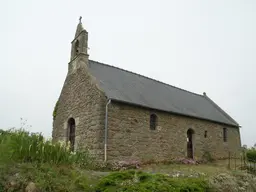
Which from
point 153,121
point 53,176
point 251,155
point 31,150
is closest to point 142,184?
point 53,176

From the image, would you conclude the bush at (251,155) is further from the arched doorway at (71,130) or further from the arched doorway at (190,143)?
the arched doorway at (71,130)

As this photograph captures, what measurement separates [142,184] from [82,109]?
847cm

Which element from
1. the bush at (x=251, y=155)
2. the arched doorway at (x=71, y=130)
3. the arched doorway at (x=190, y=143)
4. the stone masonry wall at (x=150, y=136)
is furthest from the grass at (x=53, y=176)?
the bush at (x=251, y=155)

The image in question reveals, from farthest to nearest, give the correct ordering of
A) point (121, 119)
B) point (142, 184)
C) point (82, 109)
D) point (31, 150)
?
point (82, 109) → point (121, 119) → point (31, 150) → point (142, 184)

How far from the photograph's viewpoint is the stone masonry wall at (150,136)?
452 inches

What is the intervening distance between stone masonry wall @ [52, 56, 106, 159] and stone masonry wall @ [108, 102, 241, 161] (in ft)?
2.11

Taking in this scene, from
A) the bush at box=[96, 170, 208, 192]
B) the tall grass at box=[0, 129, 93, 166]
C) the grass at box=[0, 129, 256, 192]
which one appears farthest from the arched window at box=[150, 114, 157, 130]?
the tall grass at box=[0, 129, 93, 166]

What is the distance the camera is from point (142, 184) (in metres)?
5.49

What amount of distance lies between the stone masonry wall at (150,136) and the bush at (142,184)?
5.06m

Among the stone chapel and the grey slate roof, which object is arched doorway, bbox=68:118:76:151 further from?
the grey slate roof

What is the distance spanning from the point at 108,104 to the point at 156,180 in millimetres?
6029

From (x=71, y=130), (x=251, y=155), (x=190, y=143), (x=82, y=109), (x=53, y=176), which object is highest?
(x=82, y=109)

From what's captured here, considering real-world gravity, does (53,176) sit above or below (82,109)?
below

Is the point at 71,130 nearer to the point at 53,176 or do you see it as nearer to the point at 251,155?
the point at 53,176
